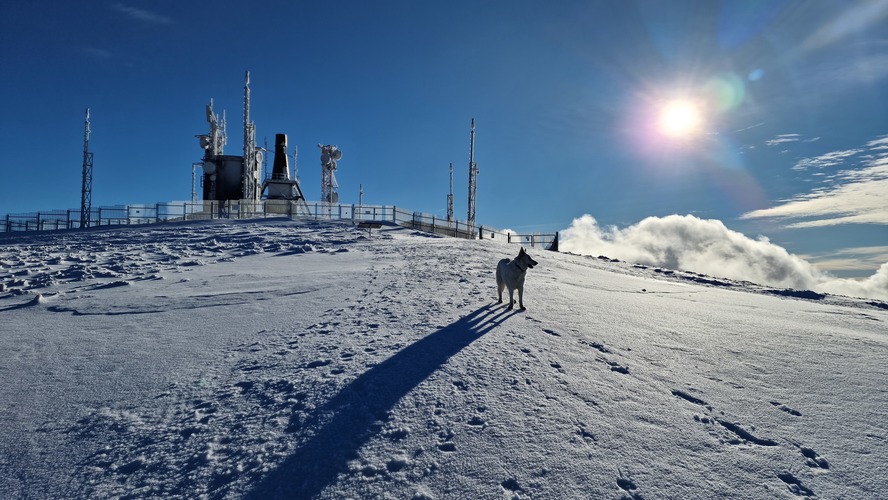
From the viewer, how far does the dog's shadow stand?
133 inches

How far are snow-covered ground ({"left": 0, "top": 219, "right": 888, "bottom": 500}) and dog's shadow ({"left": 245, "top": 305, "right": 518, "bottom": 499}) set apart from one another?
21 millimetres

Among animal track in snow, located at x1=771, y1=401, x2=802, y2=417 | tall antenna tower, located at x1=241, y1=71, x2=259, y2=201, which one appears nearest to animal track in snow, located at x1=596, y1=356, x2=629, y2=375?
animal track in snow, located at x1=771, y1=401, x2=802, y2=417

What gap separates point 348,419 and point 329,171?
51.6 meters

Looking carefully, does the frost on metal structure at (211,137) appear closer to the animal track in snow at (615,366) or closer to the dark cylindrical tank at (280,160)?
the dark cylindrical tank at (280,160)

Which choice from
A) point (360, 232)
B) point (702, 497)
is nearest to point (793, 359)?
point (702, 497)

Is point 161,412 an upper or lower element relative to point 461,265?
lower

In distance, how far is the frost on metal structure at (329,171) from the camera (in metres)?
52.6

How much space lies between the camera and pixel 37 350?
6180mm

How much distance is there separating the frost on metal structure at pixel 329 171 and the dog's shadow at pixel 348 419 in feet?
159

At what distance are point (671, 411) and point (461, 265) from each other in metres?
10.6

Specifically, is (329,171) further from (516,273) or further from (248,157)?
(516,273)

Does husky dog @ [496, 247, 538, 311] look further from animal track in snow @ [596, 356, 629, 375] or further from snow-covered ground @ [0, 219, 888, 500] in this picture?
animal track in snow @ [596, 356, 629, 375]

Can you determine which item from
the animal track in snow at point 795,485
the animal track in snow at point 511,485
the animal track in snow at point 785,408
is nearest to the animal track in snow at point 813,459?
the animal track in snow at point 795,485

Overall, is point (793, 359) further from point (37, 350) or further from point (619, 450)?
point (37, 350)
